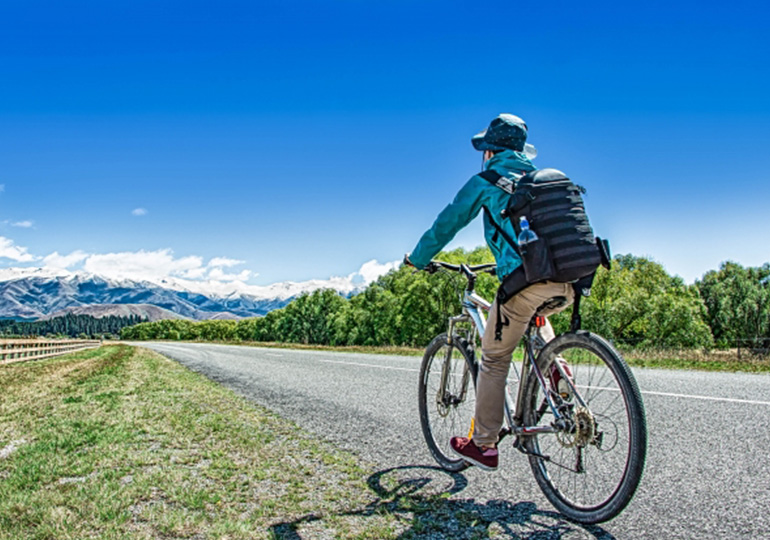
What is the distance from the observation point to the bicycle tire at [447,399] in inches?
145

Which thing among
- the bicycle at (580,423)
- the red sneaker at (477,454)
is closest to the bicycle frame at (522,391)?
the bicycle at (580,423)

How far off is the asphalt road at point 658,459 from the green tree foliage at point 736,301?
201ft

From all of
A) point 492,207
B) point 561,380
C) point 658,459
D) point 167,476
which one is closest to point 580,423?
point 561,380

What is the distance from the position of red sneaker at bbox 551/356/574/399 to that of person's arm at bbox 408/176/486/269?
92 centimetres

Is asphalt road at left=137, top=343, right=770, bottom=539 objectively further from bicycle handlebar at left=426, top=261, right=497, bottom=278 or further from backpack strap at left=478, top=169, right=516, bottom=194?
backpack strap at left=478, top=169, right=516, bottom=194

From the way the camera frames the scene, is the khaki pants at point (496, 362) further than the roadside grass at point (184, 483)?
Answer: Yes

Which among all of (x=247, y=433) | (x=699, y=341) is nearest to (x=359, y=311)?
(x=699, y=341)

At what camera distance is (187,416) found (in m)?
5.42

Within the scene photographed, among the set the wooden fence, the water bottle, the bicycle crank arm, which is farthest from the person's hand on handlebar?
the wooden fence

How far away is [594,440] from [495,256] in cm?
108

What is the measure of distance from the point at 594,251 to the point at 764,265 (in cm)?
8656

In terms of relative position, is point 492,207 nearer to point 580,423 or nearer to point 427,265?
point 427,265

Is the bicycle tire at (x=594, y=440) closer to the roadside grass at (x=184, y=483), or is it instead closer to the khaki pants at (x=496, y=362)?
the khaki pants at (x=496, y=362)

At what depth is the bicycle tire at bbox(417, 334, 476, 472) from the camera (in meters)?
3.69
